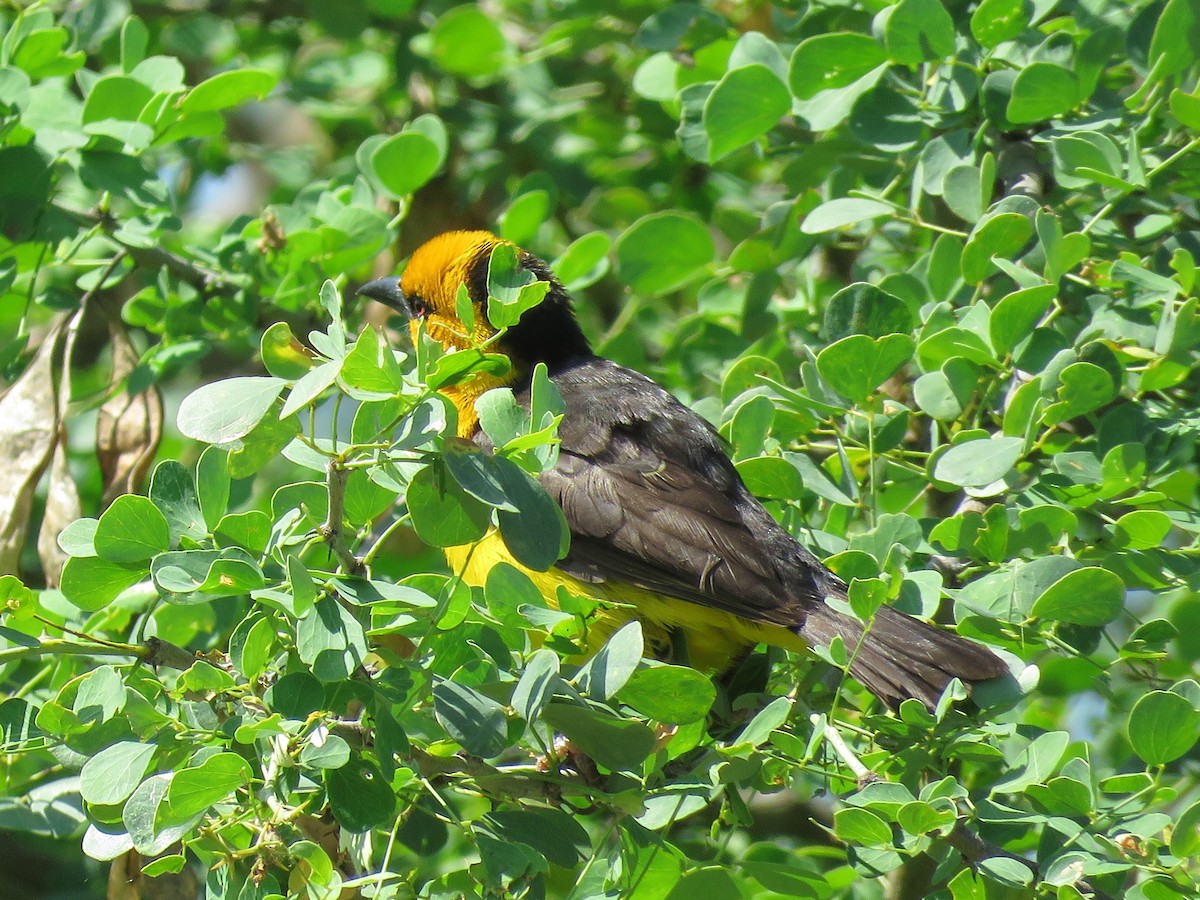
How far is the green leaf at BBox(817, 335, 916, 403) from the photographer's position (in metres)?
2.88

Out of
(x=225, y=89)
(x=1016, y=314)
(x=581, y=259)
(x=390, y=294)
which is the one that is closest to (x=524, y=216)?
(x=581, y=259)

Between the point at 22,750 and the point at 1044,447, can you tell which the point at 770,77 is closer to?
the point at 1044,447

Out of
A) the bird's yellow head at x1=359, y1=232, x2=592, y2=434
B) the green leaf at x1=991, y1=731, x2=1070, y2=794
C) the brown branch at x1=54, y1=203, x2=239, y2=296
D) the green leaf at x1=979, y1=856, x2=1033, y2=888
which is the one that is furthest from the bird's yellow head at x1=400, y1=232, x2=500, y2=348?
the green leaf at x1=979, y1=856, x2=1033, y2=888

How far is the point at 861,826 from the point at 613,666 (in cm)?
53

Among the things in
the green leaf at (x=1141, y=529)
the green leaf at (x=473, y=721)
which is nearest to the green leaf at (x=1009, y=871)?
the green leaf at (x=1141, y=529)

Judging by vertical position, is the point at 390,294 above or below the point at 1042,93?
below

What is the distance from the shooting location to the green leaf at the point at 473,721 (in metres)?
2.16

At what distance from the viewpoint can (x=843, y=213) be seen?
3340 mm

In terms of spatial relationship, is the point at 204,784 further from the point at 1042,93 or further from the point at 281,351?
the point at 1042,93

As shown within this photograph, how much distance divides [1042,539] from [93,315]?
3252 millimetres

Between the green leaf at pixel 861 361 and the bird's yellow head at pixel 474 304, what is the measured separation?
1454 mm

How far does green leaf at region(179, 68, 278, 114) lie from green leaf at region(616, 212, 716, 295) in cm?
118

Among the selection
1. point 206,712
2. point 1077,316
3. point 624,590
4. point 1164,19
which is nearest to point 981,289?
point 1077,316

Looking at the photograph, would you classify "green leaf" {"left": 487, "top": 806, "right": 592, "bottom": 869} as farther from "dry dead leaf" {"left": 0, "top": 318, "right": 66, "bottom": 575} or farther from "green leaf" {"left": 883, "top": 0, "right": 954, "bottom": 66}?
"green leaf" {"left": 883, "top": 0, "right": 954, "bottom": 66}
